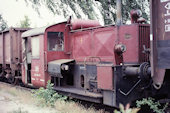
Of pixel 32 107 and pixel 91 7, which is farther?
pixel 91 7

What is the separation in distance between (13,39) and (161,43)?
9.66 meters

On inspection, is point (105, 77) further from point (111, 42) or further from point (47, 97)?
point (47, 97)

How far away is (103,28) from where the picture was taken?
7734 mm

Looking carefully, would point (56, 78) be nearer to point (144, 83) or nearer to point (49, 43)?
point (49, 43)

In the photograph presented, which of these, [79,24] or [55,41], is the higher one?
[79,24]

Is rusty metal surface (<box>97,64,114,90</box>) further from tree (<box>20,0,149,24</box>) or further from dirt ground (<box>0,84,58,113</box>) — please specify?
tree (<box>20,0,149,24</box>)

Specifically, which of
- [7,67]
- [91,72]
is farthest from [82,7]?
[91,72]

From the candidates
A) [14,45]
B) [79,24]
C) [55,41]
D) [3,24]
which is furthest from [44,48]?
[3,24]

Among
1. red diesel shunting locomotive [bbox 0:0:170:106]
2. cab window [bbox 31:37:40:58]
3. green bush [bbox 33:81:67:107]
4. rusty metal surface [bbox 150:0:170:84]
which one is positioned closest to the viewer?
rusty metal surface [bbox 150:0:170:84]

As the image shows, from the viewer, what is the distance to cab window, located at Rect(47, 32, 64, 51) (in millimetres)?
9141

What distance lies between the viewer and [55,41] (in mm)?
9336

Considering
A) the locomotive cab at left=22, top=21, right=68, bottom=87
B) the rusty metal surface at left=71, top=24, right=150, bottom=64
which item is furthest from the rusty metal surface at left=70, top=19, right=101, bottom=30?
the locomotive cab at left=22, top=21, right=68, bottom=87

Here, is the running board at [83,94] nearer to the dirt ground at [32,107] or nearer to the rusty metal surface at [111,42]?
the dirt ground at [32,107]

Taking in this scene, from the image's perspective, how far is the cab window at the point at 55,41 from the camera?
30.0 ft
